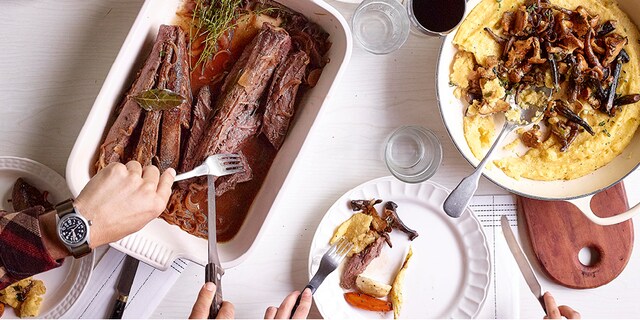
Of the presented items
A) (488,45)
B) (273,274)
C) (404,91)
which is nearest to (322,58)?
(404,91)

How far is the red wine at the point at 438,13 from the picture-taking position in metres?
2.55

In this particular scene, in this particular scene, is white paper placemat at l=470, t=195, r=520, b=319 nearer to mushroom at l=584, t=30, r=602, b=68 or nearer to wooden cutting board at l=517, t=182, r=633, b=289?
wooden cutting board at l=517, t=182, r=633, b=289

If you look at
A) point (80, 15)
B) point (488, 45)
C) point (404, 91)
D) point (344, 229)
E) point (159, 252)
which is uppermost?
point (80, 15)

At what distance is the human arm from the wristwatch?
35 mm

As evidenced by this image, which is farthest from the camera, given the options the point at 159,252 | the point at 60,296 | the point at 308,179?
the point at 308,179

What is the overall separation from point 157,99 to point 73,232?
2.18 feet

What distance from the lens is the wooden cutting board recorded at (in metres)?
2.77

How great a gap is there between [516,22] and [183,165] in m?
1.55

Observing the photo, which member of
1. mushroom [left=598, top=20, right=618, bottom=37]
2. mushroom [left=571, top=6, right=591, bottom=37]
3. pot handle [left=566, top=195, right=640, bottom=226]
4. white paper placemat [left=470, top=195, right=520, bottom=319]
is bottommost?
white paper placemat [left=470, top=195, right=520, bottom=319]

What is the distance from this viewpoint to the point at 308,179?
2756 mm

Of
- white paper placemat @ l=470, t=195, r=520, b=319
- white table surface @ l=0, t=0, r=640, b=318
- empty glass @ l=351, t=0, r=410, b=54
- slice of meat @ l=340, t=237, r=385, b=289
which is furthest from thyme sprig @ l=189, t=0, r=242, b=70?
white paper placemat @ l=470, t=195, r=520, b=319

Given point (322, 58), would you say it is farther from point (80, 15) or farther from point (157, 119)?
point (80, 15)

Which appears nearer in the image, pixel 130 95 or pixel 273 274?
pixel 130 95

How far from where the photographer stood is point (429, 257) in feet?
9.07
